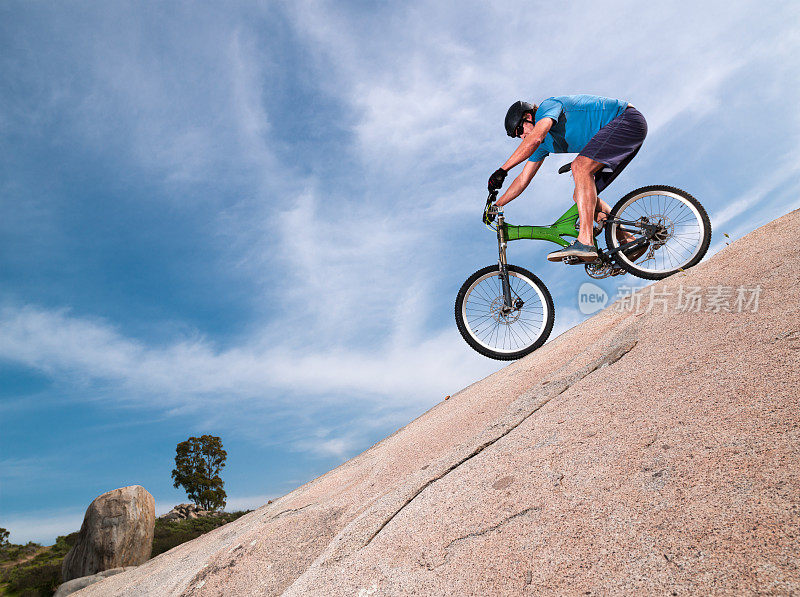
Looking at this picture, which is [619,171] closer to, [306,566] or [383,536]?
[383,536]

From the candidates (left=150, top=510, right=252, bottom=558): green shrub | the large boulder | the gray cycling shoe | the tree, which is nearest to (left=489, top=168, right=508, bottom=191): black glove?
the gray cycling shoe

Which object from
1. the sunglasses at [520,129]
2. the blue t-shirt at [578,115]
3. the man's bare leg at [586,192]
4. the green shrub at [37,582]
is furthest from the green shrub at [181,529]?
the blue t-shirt at [578,115]

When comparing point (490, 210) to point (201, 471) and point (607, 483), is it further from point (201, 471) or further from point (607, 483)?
point (201, 471)

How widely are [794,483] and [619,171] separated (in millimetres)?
5556

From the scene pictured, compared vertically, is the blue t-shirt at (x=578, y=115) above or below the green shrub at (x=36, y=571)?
above

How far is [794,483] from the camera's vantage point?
2246 mm

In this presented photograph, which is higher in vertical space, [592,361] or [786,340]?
[592,361]

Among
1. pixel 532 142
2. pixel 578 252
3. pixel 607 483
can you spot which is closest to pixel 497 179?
pixel 532 142

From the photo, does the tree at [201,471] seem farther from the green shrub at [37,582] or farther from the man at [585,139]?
the man at [585,139]

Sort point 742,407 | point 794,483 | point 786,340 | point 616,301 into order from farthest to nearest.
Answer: point 616,301 < point 786,340 < point 742,407 < point 794,483

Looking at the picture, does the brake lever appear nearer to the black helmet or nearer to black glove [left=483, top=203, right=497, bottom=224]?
black glove [left=483, top=203, right=497, bottom=224]

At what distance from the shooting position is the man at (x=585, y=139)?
6648 mm

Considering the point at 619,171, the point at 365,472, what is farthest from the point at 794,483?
the point at 619,171

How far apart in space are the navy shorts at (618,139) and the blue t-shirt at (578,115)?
0.11 metres
